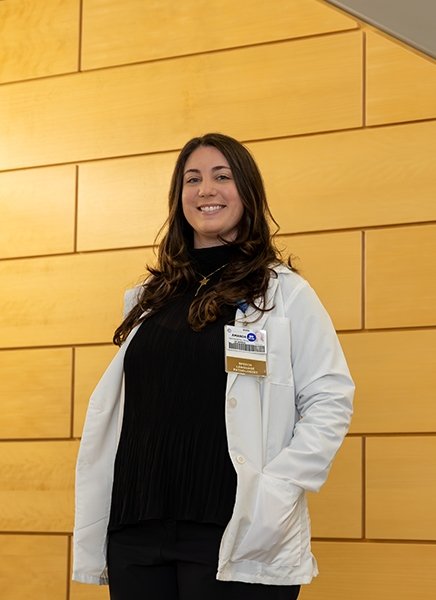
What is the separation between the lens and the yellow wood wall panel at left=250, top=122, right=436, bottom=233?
278 centimetres

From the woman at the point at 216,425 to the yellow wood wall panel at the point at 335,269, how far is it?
3.11 ft

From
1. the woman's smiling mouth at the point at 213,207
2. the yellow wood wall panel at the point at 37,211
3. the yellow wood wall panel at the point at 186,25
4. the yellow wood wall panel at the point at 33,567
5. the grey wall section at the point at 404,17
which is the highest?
the yellow wood wall panel at the point at 186,25

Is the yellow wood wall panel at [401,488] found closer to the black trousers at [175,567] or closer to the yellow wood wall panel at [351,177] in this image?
the yellow wood wall panel at [351,177]

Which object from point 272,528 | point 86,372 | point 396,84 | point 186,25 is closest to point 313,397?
point 272,528

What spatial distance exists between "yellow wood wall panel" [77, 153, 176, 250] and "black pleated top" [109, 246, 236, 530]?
1409 millimetres

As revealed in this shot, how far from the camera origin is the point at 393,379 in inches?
107

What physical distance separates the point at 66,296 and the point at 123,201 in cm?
41

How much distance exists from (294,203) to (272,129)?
0.28m

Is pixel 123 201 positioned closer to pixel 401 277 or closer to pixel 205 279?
pixel 401 277

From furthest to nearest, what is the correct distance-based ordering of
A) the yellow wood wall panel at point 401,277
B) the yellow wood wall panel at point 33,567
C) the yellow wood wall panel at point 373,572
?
the yellow wood wall panel at point 33,567 < the yellow wood wall panel at point 401,277 < the yellow wood wall panel at point 373,572

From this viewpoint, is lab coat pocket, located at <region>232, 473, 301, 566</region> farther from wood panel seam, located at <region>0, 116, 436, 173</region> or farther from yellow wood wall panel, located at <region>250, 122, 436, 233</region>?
wood panel seam, located at <region>0, 116, 436, 173</region>

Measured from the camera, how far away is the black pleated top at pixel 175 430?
1614mm

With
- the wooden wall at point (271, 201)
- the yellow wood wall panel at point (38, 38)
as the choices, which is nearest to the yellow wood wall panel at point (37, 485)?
the wooden wall at point (271, 201)

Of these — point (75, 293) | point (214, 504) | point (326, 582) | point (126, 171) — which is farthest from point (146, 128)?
point (214, 504)
